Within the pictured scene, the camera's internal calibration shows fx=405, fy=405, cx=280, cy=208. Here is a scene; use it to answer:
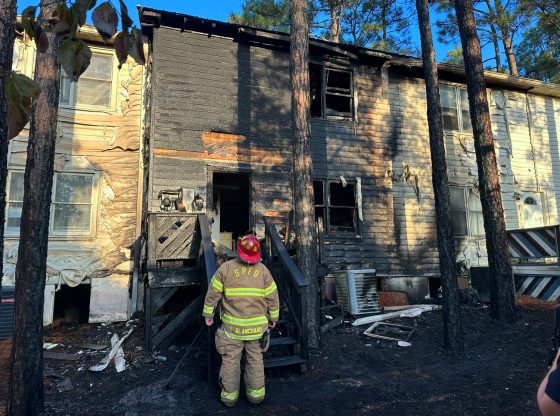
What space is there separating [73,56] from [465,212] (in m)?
12.7

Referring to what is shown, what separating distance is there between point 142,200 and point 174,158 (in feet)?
4.73

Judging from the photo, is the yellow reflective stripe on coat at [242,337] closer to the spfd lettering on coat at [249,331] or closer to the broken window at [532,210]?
the spfd lettering on coat at [249,331]

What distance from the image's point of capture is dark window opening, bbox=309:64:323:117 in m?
11.6

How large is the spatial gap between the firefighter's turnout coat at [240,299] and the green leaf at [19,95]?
3.77 metres

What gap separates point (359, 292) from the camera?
30.7 feet

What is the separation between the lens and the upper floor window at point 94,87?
10.2 m

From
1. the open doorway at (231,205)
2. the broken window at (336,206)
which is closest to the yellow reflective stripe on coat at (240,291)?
the broken window at (336,206)

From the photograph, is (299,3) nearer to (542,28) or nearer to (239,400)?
(239,400)

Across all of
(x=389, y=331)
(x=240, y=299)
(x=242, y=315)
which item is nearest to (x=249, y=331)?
(x=242, y=315)

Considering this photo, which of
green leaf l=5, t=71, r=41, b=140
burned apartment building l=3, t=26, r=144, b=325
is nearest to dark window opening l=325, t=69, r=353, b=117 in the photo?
burned apartment building l=3, t=26, r=144, b=325

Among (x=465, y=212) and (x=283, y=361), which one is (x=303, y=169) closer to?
(x=283, y=361)

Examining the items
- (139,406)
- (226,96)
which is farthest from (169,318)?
(226,96)

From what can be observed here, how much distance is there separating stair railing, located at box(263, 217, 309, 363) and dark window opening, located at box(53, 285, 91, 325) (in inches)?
212

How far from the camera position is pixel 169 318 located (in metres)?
7.29
